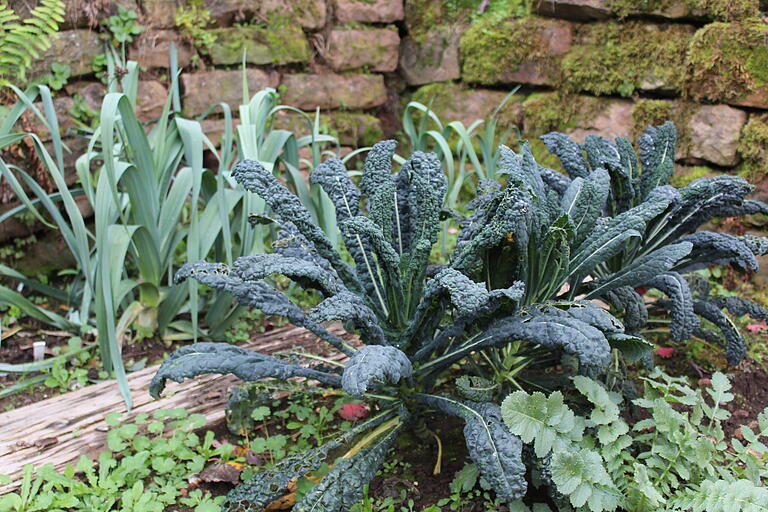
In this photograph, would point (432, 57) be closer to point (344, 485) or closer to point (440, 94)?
point (440, 94)

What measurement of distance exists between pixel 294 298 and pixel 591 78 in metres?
1.78

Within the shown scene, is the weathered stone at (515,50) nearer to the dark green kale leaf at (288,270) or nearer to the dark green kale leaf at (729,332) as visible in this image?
the dark green kale leaf at (729,332)

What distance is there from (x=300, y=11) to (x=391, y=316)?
2303 mm

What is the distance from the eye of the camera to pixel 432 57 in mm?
3543

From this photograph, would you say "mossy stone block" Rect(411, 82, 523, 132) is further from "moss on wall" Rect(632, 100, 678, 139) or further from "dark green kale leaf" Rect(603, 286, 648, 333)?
"dark green kale leaf" Rect(603, 286, 648, 333)

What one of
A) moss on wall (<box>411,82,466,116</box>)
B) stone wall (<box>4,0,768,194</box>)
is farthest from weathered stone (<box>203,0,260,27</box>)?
moss on wall (<box>411,82,466,116</box>)

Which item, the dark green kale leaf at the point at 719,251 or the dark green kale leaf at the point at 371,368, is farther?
the dark green kale leaf at the point at 719,251

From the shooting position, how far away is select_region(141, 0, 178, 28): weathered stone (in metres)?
2.97

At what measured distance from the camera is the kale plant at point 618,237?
5.17ft

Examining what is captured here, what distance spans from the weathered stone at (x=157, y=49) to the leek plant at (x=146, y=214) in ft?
1.94

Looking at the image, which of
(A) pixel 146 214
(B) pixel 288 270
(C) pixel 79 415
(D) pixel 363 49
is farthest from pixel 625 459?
(D) pixel 363 49

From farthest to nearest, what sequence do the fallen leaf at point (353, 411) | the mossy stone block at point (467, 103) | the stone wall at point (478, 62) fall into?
1. the mossy stone block at point (467, 103)
2. the stone wall at point (478, 62)
3. the fallen leaf at point (353, 411)

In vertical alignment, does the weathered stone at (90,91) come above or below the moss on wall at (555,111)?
above

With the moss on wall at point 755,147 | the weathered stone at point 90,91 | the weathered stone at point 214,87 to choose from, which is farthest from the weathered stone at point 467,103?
the weathered stone at point 90,91
